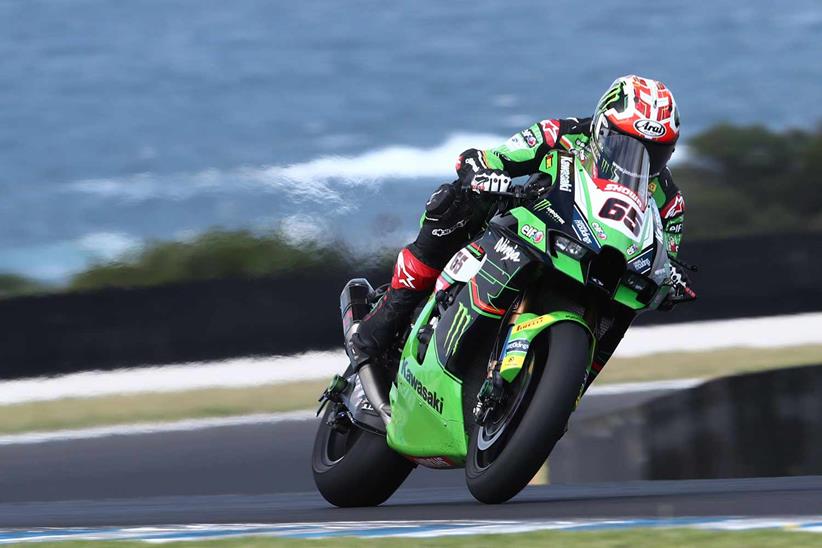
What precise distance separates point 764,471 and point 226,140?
10.2m

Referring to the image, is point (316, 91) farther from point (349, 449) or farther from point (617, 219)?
point (617, 219)

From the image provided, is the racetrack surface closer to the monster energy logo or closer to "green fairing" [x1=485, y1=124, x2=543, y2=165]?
the monster energy logo

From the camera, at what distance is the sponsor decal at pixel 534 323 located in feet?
14.2

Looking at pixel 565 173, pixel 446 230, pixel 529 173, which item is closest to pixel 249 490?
pixel 446 230

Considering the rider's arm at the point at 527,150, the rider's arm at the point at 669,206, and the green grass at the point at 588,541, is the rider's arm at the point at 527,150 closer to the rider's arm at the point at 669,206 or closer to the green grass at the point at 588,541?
the rider's arm at the point at 669,206

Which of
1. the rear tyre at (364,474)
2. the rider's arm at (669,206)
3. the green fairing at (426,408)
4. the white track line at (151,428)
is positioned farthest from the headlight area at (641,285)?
the white track line at (151,428)

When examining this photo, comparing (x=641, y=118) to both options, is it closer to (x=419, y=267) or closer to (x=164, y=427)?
(x=419, y=267)

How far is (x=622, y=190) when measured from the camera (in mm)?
4398

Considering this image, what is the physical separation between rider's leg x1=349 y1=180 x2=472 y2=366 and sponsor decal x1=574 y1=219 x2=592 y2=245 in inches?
28.6

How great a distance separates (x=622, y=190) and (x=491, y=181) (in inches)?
18.7

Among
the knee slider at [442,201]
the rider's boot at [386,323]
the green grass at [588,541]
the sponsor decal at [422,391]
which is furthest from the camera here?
the rider's boot at [386,323]

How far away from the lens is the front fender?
4.32 m

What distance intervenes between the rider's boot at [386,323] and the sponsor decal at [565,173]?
0.83 m

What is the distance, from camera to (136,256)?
38.0ft
